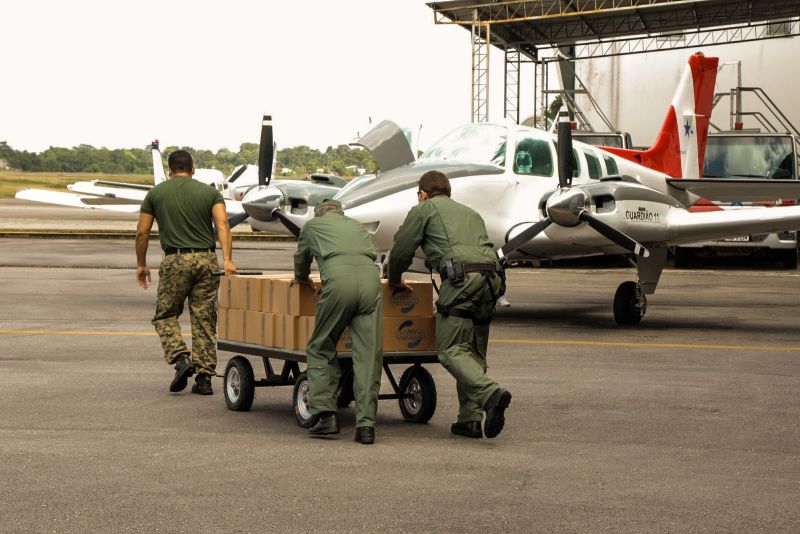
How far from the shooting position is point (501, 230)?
15.7 m

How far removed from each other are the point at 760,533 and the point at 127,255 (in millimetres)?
27993

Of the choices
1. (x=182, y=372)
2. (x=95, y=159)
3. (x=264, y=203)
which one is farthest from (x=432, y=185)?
(x=95, y=159)

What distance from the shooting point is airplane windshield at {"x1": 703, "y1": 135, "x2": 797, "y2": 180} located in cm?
2912

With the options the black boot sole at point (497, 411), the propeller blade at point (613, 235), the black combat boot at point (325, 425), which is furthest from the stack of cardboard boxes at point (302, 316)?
the propeller blade at point (613, 235)

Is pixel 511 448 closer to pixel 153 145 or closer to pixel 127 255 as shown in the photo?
pixel 127 255

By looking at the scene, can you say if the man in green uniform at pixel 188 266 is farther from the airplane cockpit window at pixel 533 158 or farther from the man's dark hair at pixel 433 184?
the airplane cockpit window at pixel 533 158

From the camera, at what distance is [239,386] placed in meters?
9.04

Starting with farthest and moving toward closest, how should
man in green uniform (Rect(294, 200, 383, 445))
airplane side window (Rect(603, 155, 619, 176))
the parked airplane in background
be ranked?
airplane side window (Rect(603, 155, 619, 176))
the parked airplane in background
man in green uniform (Rect(294, 200, 383, 445))

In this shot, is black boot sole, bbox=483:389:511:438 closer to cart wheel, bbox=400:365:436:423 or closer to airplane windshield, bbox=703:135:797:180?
cart wheel, bbox=400:365:436:423

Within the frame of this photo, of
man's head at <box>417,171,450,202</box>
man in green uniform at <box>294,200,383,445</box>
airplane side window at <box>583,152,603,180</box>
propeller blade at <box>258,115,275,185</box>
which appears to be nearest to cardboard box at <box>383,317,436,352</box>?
man in green uniform at <box>294,200,383,445</box>

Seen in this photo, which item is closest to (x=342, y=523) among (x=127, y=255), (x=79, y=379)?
(x=79, y=379)

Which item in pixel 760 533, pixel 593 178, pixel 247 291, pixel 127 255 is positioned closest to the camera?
pixel 760 533

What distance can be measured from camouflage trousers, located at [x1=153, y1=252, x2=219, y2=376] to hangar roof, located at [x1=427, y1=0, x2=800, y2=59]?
26.4 m

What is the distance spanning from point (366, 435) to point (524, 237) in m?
7.97
